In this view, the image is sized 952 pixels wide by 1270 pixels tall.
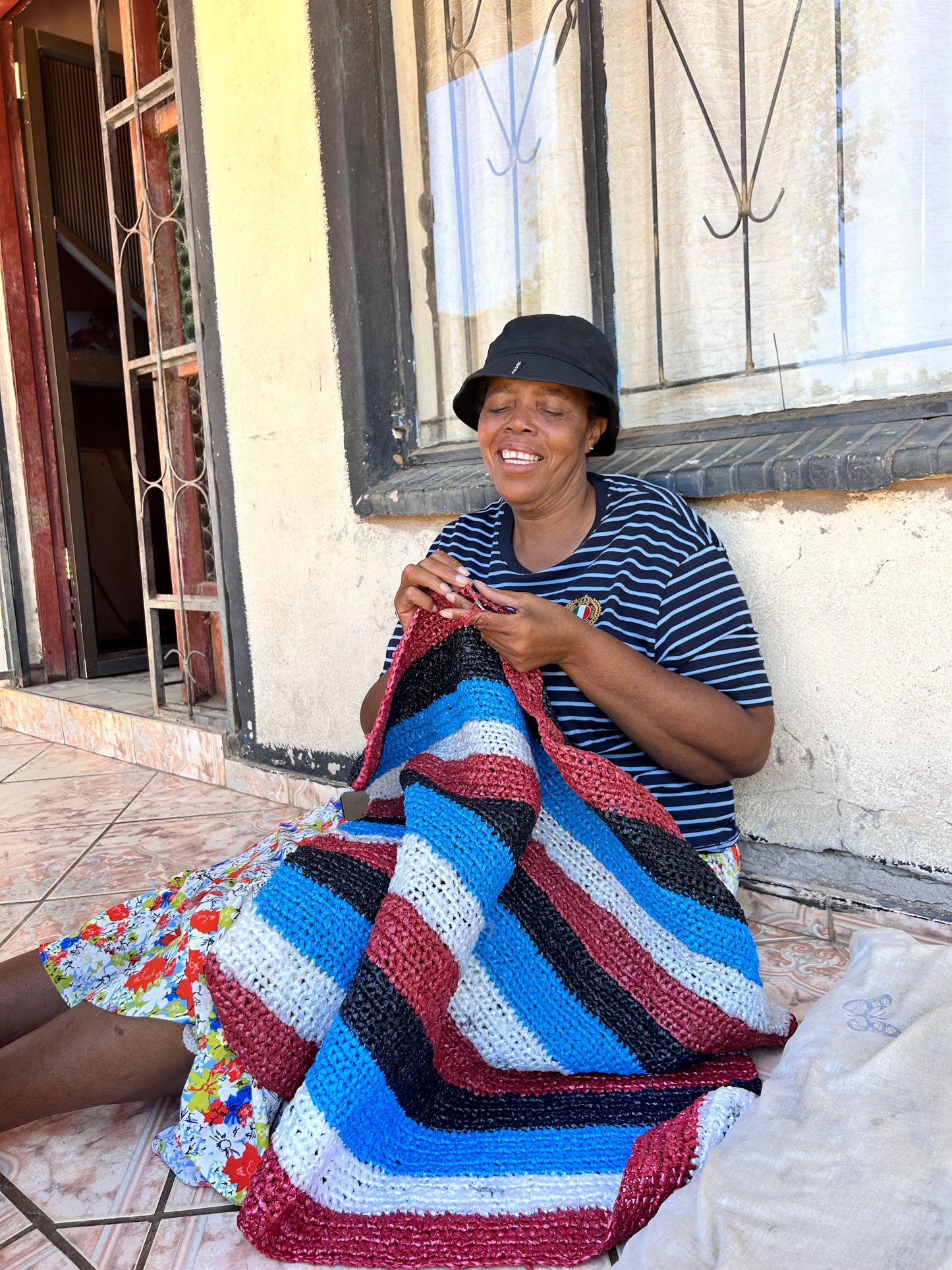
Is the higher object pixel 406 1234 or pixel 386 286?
pixel 386 286

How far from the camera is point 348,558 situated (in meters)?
2.92

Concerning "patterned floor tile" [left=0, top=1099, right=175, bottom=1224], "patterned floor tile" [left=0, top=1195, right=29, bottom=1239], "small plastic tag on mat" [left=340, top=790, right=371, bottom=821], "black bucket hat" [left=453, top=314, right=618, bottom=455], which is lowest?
"patterned floor tile" [left=0, top=1099, right=175, bottom=1224]

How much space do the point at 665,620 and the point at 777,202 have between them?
103 cm

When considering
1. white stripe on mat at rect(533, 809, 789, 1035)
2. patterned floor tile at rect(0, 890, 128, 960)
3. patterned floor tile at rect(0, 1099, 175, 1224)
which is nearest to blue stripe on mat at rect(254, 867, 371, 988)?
white stripe on mat at rect(533, 809, 789, 1035)

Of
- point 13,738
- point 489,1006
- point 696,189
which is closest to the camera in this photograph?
point 489,1006

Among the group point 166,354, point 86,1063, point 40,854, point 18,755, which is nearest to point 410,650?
point 86,1063

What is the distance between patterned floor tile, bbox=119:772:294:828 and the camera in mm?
3229

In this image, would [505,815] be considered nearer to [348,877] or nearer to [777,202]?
[348,877]

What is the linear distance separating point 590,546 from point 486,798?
2.04 feet

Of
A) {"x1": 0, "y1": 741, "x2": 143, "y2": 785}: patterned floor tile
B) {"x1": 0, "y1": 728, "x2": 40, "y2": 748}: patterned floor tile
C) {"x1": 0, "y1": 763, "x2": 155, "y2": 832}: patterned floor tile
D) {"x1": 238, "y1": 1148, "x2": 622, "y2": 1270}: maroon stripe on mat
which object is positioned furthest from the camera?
{"x1": 0, "y1": 728, "x2": 40, "y2": 748}: patterned floor tile

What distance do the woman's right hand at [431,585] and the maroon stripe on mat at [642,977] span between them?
0.45m

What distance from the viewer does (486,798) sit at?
1390mm

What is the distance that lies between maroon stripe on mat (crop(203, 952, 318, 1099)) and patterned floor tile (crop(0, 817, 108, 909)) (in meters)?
1.61

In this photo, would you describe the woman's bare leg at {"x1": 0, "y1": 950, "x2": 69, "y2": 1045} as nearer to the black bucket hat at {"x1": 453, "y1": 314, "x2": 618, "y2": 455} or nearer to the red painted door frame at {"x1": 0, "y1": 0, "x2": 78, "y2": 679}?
the black bucket hat at {"x1": 453, "y1": 314, "x2": 618, "y2": 455}
